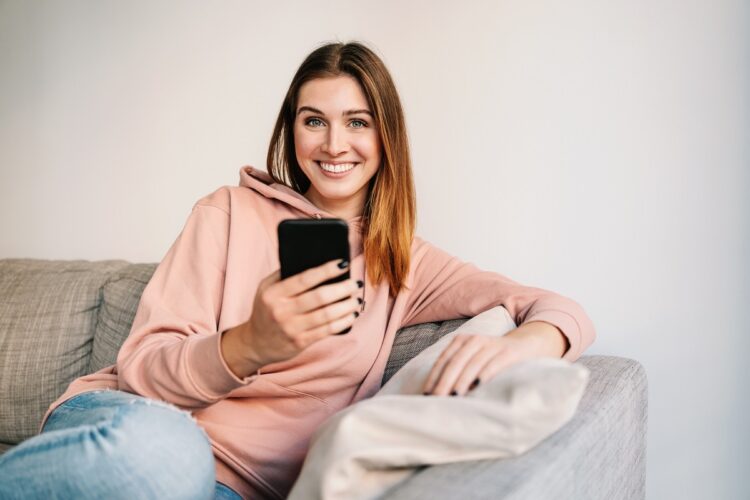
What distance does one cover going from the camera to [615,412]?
3.48ft

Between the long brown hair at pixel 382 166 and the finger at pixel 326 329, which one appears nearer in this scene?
the finger at pixel 326 329

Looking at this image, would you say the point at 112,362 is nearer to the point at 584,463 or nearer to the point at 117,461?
the point at 117,461

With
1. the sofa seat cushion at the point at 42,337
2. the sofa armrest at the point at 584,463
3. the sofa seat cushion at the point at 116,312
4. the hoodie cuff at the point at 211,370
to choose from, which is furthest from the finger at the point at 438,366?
the sofa seat cushion at the point at 42,337

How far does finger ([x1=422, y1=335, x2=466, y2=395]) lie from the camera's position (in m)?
0.88

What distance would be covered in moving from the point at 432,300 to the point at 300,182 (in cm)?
39

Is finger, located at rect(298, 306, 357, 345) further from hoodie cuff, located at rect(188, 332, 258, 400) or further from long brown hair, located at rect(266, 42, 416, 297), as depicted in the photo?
long brown hair, located at rect(266, 42, 416, 297)

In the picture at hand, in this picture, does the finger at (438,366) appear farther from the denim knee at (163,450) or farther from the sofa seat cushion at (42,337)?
the sofa seat cushion at (42,337)

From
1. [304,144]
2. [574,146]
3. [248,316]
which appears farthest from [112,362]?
[574,146]

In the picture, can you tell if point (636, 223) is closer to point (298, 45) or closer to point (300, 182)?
point (300, 182)

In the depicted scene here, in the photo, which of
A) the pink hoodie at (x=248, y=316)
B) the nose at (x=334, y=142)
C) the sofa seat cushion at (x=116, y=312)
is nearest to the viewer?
the pink hoodie at (x=248, y=316)

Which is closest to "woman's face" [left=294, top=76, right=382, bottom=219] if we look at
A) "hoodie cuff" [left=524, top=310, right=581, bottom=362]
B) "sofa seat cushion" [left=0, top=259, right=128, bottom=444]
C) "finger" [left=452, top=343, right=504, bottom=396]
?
"hoodie cuff" [left=524, top=310, right=581, bottom=362]

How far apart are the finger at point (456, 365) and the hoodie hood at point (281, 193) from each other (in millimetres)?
512

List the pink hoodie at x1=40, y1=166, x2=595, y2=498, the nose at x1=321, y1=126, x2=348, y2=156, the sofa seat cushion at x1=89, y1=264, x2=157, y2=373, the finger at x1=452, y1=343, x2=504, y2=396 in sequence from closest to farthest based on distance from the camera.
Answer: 1. the finger at x1=452, y1=343, x2=504, y2=396
2. the pink hoodie at x1=40, y1=166, x2=595, y2=498
3. the nose at x1=321, y1=126, x2=348, y2=156
4. the sofa seat cushion at x1=89, y1=264, x2=157, y2=373

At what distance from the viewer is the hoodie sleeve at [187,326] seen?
92cm
